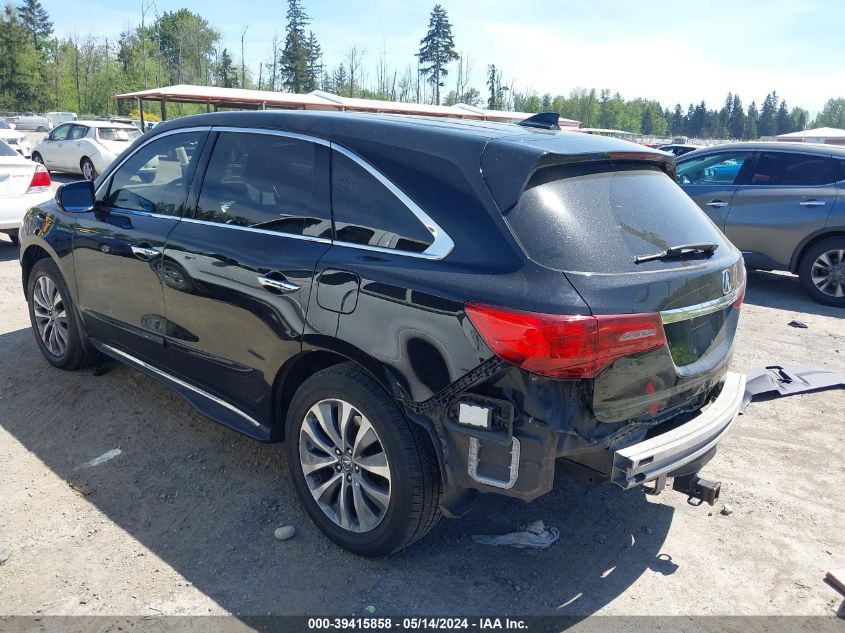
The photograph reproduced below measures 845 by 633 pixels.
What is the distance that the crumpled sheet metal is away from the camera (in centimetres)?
513

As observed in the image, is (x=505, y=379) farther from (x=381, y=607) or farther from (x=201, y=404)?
(x=201, y=404)

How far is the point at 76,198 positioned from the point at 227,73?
89.2 metres

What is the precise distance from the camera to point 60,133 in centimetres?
1945

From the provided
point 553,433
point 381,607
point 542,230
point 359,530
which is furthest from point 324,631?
point 542,230

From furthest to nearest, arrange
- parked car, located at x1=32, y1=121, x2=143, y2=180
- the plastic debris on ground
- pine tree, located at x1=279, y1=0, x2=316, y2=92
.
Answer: pine tree, located at x1=279, y1=0, x2=316, y2=92, parked car, located at x1=32, y1=121, x2=143, y2=180, the plastic debris on ground

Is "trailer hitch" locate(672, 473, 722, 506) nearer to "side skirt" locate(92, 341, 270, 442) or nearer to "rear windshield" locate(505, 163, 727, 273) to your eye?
"rear windshield" locate(505, 163, 727, 273)

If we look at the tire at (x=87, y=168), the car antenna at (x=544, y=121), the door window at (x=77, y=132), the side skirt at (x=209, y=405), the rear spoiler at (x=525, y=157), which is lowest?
the side skirt at (x=209, y=405)

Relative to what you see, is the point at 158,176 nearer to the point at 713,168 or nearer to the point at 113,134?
the point at 713,168

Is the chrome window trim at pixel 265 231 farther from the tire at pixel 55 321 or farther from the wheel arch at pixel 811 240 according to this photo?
the wheel arch at pixel 811 240

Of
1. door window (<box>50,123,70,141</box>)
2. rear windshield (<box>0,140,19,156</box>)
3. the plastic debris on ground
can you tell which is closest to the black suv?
the plastic debris on ground

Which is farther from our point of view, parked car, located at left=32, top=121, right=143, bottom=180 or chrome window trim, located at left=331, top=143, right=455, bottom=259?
parked car, located at left=32, top=121, right=143, bottom=180

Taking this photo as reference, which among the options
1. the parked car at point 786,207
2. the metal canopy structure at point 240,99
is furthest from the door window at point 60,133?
the parked car at point 786,207

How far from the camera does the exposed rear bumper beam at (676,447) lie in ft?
8.53

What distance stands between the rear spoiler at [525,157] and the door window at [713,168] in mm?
6503
